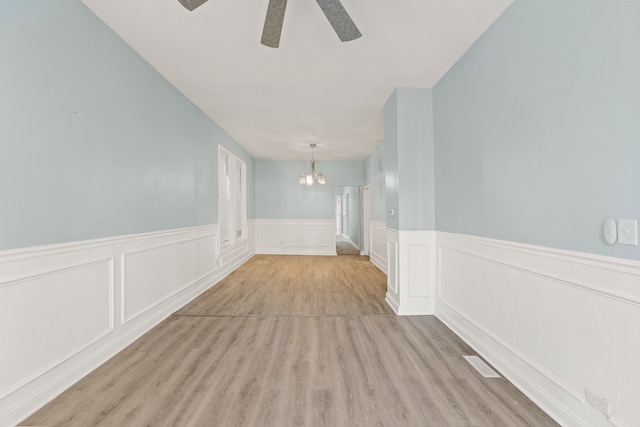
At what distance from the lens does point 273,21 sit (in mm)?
1818

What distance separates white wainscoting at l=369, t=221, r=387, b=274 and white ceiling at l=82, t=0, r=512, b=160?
105 inches

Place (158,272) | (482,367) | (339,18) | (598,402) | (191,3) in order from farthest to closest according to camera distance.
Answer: (158,272) < (482,367) < (339,18) < (191,3) < (598,402)

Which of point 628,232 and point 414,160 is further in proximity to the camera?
point 414,160

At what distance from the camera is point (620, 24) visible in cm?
136

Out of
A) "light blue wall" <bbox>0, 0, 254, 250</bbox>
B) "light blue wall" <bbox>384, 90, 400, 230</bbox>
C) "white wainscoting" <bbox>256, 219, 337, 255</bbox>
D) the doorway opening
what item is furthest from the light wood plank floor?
the doorway opening

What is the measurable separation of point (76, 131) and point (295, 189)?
6227 mm

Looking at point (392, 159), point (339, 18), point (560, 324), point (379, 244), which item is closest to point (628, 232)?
point (560, 324)

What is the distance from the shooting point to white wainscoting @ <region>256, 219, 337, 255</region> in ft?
26.9

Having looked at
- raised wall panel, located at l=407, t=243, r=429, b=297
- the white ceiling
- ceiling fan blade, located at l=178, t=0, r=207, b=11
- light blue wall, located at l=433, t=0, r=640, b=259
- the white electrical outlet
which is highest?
the white ceiling

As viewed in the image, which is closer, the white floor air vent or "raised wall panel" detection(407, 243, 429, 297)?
the white floor air vent

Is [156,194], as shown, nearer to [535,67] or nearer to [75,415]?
[75,415]

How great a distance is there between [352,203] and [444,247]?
27.4 ft

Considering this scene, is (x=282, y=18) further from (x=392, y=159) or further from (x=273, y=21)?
(x=392, y=159)

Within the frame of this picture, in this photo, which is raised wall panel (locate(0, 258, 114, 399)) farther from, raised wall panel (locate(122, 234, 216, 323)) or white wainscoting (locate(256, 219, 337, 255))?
white wainscoting (locate(256, 219, 337, 255))
